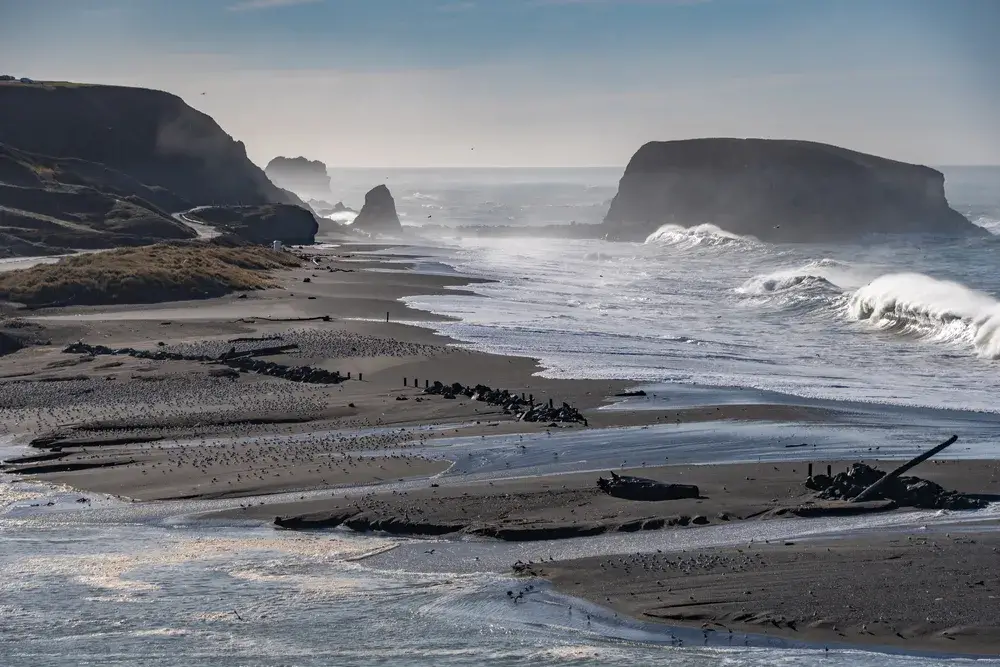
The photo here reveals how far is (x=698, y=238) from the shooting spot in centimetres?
9919

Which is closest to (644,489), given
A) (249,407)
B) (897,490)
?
(897,490)

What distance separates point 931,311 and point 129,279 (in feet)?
87.6

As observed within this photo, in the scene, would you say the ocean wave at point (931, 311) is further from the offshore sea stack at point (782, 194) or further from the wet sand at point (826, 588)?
the offshore sea stack at point (782, 194)

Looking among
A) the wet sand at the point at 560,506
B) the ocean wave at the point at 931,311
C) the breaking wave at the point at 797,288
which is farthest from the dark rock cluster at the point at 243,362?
the breaking wave at the point at 797,288

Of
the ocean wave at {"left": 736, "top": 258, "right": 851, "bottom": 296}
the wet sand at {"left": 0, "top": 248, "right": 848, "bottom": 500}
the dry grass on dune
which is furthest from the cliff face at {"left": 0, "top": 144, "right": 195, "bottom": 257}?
the ocean wave at {"left": 736, "top": 258, "right": 851, "bottom": 296}

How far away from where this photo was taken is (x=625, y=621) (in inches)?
462

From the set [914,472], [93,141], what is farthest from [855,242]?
[914,472]

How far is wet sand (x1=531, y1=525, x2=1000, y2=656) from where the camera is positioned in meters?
11.4

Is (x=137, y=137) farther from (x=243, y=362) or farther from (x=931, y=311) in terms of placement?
(x=243, y=362)

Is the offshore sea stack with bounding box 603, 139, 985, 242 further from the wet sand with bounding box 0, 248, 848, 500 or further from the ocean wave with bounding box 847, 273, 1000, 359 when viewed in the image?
the wet sand with bounding box 0, 248, 848, 500

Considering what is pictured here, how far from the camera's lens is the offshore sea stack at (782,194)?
111 metres

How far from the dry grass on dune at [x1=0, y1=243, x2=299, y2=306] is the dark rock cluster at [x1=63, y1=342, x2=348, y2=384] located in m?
10.0

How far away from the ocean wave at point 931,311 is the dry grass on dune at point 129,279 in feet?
74.5

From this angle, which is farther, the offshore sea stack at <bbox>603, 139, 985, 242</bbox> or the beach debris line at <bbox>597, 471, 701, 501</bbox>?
the offshore sea stack at <bbox>603, 139, 985, 242</bbox>
